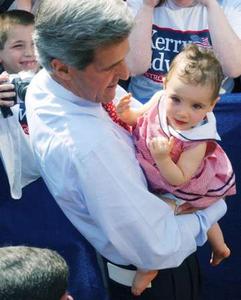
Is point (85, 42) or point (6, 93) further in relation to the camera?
point (6, 93)

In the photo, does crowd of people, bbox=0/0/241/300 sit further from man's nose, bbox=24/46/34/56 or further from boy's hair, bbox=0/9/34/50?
boy's hair, bbox=0/9/34/50

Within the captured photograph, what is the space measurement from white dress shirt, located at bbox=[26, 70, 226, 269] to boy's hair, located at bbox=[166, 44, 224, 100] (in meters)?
0.26

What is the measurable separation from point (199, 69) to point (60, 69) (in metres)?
0.43

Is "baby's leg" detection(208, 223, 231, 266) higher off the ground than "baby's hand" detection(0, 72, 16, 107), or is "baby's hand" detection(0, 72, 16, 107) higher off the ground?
"baby's hand" detection(0, 72, 16, 107)

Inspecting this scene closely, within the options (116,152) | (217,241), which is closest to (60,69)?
(116,152)

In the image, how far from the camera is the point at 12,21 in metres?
3.30

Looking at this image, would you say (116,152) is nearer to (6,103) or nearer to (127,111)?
(127,111)

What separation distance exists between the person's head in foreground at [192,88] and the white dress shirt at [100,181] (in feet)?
0.58

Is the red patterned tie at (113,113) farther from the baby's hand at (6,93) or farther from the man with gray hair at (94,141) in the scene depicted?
the baby's hand at (6,93)

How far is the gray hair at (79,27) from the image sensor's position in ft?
5.43

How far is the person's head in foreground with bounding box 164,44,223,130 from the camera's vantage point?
1.94 metres

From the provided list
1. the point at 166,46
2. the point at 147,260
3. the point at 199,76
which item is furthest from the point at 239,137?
the point at 147,260

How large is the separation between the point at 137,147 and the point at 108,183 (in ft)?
0.79

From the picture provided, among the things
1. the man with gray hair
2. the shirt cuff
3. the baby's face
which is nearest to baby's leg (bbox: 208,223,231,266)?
the shirt cuff
